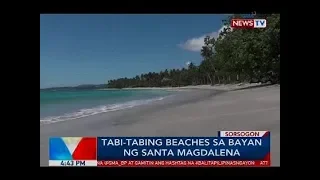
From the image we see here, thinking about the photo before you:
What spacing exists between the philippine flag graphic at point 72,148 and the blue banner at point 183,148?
0.06 meters

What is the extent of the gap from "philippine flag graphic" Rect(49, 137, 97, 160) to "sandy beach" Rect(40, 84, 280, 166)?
4 centimetres

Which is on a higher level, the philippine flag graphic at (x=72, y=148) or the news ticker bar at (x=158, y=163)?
the philippine flag graphic at (x=72, y=148)

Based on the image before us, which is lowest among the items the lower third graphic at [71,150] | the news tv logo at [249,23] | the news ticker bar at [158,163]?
the news ticker bar at [158,163]

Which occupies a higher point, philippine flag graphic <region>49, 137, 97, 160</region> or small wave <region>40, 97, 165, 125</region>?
small wave <region>40, 97, 165, 125</region>

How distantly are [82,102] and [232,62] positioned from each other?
4.32ft

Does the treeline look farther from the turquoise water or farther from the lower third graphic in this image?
the lower third graphic

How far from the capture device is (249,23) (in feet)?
11.5

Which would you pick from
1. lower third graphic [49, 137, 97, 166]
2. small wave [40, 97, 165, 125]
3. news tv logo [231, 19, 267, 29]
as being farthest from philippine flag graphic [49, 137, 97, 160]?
news tv logo [231, 19, 267, 29]

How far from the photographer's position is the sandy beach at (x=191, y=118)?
140 inches

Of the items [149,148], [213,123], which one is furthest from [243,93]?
[149,148]

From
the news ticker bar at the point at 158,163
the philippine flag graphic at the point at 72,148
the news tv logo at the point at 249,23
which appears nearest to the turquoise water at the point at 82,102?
the philippine flag graphic at the point at 72,148

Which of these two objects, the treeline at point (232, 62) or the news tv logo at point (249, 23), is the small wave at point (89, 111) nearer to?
the treeline at point (232, 62)

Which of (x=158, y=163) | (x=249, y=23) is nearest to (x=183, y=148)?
(x=158, y=163)

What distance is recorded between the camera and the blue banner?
3523mm
